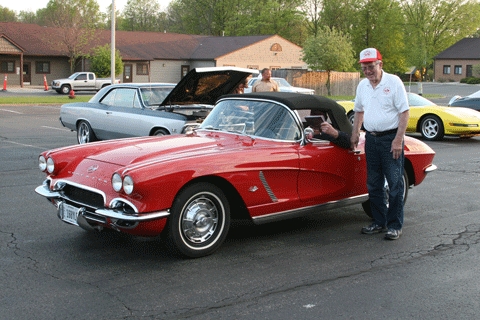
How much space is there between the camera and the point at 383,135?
5.60 meters

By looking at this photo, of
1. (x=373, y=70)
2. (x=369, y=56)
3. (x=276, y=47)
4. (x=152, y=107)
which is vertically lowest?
(x=152, y=107)

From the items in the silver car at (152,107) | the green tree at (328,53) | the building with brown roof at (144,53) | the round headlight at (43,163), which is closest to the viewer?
the round headlight at (43,163)

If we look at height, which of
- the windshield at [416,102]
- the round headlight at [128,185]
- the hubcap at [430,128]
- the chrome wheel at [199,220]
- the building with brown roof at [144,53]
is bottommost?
the chrome wheel at [199,220]

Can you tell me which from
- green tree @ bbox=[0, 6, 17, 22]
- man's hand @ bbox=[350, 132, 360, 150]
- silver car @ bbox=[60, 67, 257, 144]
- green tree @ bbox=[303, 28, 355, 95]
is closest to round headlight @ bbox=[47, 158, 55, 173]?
man's hand @ bbox=[350, 132, 360, 150]

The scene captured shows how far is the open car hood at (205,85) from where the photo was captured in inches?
404

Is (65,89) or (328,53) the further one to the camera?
(328,53)

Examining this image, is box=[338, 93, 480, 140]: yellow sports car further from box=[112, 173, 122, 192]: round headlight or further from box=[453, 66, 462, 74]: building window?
box=[453, 66, 462, 74]: building window

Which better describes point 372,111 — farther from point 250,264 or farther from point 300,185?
point 250,264

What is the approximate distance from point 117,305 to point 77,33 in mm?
45049

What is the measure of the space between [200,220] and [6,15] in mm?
110100

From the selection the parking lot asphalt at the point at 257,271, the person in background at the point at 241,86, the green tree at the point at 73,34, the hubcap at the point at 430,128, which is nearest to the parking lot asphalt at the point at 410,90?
the green tree at the point at 73,34

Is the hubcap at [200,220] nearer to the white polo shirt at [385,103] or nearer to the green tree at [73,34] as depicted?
the white polo shirt at [385,103]

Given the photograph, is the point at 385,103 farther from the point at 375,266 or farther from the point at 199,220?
the point at 199,220

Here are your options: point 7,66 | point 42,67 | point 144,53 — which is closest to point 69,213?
point 7,66
